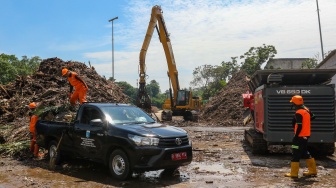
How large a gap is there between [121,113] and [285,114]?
5.01 m

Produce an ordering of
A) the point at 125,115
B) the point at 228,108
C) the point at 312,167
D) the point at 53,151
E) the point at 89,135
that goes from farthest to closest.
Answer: the point at 228,108 → the point at 53,151 → the point at 125,115 → the point at 89,135 → the point at 312,167

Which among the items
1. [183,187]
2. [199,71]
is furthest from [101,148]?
[199,71]

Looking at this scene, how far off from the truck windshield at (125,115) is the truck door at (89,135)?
0.25 meters

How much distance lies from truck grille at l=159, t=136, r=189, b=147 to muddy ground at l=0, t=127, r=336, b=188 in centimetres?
86

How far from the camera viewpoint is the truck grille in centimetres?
739

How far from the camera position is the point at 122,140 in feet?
24.6

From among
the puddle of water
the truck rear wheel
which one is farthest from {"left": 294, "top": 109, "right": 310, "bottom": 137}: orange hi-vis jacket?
the truck rear wheel

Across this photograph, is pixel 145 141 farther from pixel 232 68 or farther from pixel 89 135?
pixel 232 68

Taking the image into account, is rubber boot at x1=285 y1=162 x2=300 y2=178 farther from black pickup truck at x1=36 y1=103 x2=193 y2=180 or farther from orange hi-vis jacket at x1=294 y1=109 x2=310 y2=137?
black pickup truck at x1=36 y1=103 x2=193 y2=180

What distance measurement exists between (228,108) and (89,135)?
2250cm

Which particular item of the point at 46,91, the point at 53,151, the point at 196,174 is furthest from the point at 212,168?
the point at 46,91

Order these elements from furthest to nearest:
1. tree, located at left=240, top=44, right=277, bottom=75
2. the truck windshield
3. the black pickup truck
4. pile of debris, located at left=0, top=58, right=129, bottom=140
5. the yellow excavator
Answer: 1. tree, located at left=240, top=44, right=277, bottom=75
2. the yellow excavator
3. pile of debris, located at left=0, top=58, right=129, bottom=140
4. the truck windshield
5. the black pickup truck

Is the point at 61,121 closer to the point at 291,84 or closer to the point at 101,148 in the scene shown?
the point at 101,148

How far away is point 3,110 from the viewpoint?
1564 cm
